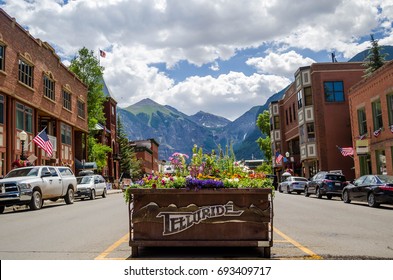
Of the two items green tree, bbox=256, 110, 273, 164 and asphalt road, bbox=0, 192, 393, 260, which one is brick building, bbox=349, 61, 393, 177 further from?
green tree, bbox=256, 110, 273, 164

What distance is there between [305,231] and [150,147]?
111338 millimetres

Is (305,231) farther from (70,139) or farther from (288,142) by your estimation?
(288,142)

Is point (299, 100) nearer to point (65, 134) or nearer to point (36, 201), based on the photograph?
point (65, 134)

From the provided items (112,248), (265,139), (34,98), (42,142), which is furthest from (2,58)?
(265,139)

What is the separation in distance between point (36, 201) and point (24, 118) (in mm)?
13609

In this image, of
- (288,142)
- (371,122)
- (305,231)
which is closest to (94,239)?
(305,231)

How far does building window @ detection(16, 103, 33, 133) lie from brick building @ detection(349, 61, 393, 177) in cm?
2401

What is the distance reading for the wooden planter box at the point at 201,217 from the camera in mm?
7004

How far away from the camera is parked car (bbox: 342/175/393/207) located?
18.7m

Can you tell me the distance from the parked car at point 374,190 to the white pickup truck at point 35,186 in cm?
1448

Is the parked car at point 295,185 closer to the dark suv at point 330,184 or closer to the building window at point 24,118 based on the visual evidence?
the dark suv at point 330,184

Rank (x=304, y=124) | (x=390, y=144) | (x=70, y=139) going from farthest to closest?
(x=304, y=124) < (x=70, y=139) < (x=390, y=144)

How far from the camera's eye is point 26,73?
32.5 meters

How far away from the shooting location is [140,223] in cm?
707
